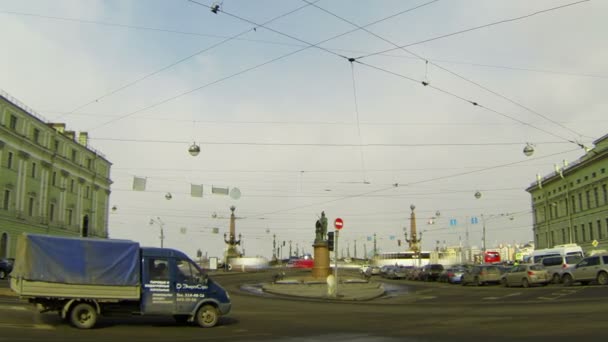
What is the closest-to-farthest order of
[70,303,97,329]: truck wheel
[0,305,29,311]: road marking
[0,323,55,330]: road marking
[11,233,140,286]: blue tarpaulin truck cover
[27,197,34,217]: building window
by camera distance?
[0,323,55,330]: road marking, [70,303,97,329]: truck wheel, [11,233,140,286]: blue tarpaulin truck cover, [0,305,29,311]: road marking, [27,197,34,217]: building window

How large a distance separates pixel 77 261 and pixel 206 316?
3.62 meters

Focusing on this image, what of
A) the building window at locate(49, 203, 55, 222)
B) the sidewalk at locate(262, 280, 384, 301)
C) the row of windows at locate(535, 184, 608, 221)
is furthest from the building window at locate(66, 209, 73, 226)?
the row of windows at locate(535, 184, 608, 221)

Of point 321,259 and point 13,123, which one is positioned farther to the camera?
point 13,123

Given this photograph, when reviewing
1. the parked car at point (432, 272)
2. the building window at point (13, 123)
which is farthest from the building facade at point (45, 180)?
the parked car at point (432, 272)

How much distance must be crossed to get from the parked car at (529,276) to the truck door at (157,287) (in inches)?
1059

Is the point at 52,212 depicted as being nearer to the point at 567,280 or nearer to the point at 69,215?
the point at 69,215

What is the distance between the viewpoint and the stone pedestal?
4322cm

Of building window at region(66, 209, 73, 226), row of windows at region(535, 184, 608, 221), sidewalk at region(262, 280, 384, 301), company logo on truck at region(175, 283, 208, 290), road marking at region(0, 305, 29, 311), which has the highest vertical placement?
row of windows at region(535, 184, 608, 221)

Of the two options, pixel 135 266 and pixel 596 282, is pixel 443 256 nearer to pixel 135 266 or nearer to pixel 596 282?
pixel 596 282

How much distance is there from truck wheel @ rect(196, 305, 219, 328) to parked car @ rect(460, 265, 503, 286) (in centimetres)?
2939

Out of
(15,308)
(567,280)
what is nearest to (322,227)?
(567,280)

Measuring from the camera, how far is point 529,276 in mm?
35188

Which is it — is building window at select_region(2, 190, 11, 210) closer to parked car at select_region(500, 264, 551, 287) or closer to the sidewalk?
the sidewalk

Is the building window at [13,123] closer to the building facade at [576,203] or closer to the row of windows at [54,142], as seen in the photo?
the row of windows at [54,142]
